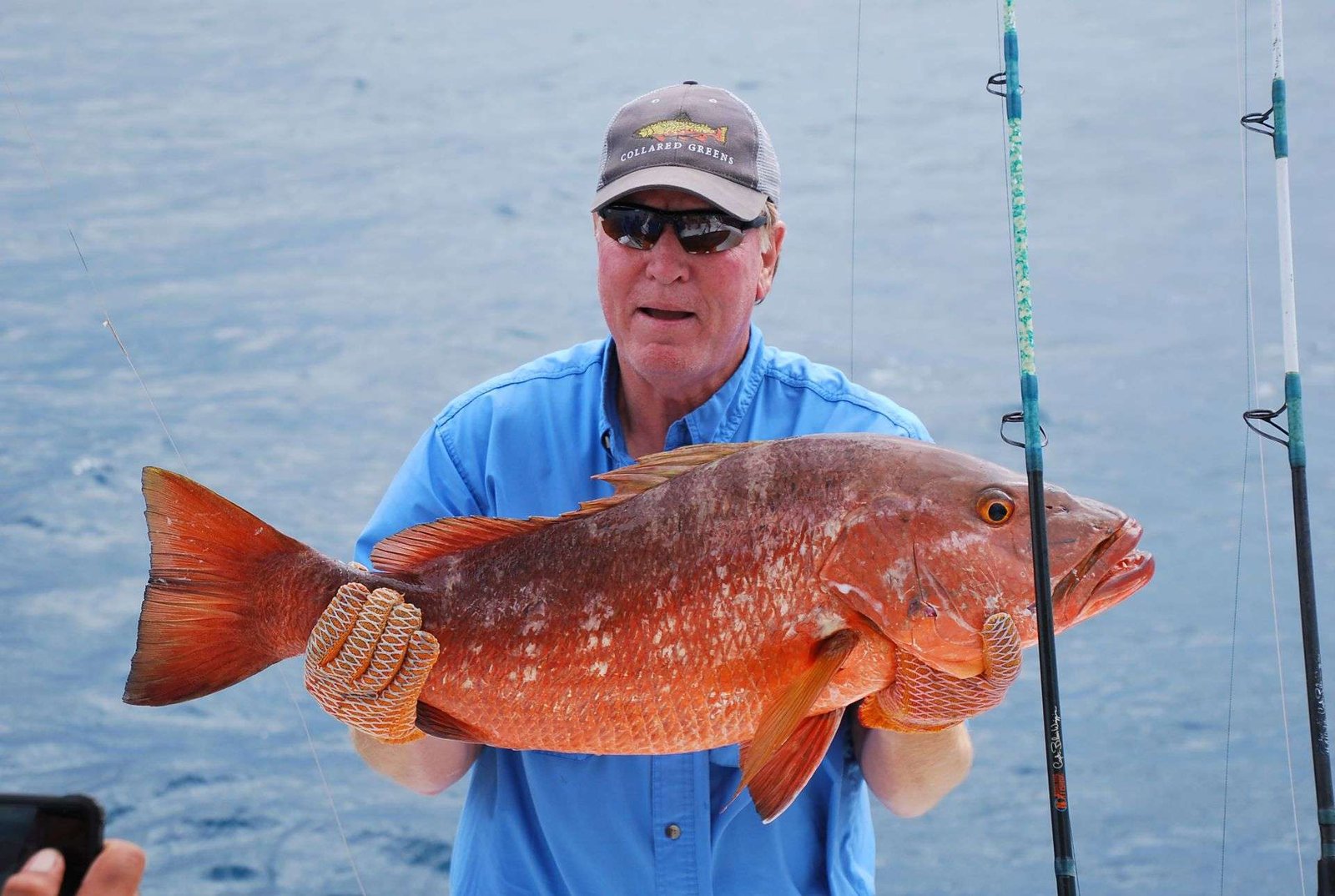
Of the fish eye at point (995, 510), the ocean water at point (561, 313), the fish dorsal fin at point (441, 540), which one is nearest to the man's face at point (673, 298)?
the fish dorsal fin at point (441, 540)

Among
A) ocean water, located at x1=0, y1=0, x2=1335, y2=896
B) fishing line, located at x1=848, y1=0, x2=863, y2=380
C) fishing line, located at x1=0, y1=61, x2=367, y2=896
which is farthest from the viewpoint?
ocean water, located at x1=0, y1=0, x2=1335, y2=896

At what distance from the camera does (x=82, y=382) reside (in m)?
6.46

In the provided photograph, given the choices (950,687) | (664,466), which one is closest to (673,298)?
(664,466)

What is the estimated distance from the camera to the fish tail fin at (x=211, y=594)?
1627 millimetres

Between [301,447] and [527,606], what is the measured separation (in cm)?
497

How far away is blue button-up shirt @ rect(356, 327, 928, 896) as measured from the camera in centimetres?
191

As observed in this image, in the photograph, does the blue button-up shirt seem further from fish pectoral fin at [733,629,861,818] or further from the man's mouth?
fish pectoral fin at [733,629,861,818]

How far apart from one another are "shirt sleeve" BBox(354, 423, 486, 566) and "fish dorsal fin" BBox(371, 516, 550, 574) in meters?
0.29

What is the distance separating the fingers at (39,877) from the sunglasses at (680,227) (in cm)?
119

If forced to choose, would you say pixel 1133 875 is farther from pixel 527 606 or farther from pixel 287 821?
pixel 527 606

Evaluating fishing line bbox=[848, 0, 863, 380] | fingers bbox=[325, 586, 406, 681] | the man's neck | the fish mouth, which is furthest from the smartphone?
fishing line bbox=[848, 0, 863, 380]

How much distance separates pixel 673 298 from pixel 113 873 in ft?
3.78

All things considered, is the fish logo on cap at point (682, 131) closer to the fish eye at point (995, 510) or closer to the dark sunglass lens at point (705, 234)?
the dark sunglass lens at point (705, 234)

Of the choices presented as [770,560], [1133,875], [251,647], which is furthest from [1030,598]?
[1133,875]
